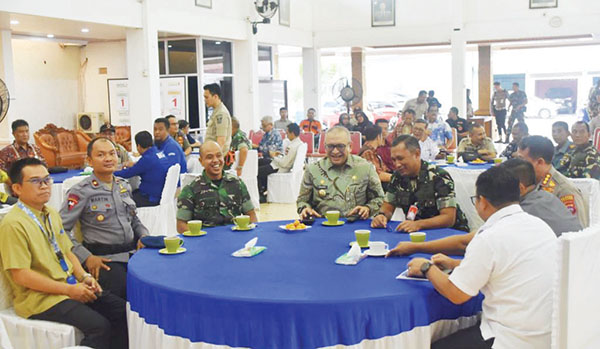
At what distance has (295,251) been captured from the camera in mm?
3195

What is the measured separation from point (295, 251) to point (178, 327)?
796 mm

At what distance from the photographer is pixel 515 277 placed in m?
2.41

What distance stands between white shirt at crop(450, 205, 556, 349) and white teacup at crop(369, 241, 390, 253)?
0.63 m

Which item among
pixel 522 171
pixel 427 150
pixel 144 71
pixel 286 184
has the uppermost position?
pixel 144 71

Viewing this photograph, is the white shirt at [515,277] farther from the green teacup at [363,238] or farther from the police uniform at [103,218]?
the police uniform at [103,218]

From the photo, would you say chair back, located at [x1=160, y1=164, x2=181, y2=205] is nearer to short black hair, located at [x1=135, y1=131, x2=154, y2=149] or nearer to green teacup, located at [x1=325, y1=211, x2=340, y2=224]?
short black hair, located at [x1=135, y1=131, x2=154, y2=149]

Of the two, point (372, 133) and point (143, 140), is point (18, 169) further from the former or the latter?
point (372, 133)

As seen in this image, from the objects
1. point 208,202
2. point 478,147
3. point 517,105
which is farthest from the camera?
point 517,105

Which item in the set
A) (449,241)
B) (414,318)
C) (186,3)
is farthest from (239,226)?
(186,3)

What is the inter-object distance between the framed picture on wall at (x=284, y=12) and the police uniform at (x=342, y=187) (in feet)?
33.9

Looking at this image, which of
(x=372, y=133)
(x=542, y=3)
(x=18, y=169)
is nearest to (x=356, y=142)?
(x=372, y=133)

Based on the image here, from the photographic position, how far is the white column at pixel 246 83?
13.0m

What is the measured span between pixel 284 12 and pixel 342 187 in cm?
1070

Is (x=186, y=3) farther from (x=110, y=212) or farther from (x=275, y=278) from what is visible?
(x=275, y=278)
